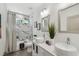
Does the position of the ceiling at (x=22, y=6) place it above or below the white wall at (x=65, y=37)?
above

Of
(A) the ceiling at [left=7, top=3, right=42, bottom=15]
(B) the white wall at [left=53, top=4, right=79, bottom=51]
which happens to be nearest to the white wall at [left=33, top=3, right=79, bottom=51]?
(B) the white wall at [left=53, top=4, right=79, bottom=51]

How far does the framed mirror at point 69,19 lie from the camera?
107cm

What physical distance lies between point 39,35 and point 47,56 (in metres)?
0.92

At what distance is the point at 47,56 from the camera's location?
115 cm

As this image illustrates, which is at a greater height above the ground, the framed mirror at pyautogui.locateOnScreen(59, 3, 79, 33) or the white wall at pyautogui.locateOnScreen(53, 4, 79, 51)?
the framed mirror at pyautogui.locateOnScreen(59, 3, 79, 33)

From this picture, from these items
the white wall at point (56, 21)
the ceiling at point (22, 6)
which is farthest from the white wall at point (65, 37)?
the ceiling at point (22, 6)

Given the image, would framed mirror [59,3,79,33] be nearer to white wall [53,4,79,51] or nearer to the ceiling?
white wall [53,4,79,51]

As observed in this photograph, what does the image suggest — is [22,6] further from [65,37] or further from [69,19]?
[65,37]

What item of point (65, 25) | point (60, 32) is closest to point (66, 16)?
point (65, 25)

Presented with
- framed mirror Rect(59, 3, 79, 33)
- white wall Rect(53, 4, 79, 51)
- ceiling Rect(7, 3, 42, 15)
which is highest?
ceiling Rect(7, 3, 42, 15)

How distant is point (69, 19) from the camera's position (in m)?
1.19

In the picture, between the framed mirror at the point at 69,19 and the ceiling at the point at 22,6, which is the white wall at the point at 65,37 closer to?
the framed mirror at the point at 69,19

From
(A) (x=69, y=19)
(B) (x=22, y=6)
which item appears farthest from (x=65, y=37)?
(B) (x=22, y=6)

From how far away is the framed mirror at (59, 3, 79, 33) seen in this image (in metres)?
1.07
